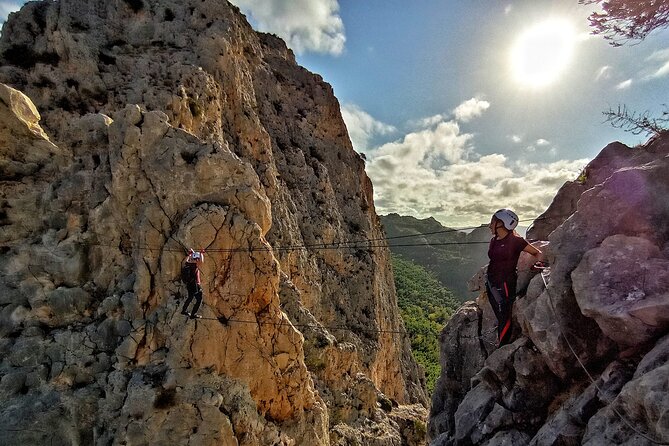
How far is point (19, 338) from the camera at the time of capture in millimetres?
11859

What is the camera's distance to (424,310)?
93125 mm

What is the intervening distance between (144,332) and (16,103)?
10377mm

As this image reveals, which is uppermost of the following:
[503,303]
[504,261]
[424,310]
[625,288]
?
[504,261]

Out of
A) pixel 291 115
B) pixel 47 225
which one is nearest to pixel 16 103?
pixel 47 225

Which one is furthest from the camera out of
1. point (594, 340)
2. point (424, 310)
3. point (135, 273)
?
point (424, 310)

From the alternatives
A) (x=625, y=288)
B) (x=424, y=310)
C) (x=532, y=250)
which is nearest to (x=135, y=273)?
(x=532, y=250)

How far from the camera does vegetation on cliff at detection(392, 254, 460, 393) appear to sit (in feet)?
221

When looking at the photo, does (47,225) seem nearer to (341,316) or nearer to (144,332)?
(144,332)

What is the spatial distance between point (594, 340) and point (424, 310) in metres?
92.5

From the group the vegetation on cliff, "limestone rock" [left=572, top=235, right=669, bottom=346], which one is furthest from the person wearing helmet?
the vegetation on cliff

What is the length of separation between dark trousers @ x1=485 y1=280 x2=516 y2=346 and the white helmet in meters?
1.10

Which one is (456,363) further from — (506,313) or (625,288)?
(625,288)

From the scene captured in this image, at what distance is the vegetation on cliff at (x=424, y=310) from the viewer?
6730 cm

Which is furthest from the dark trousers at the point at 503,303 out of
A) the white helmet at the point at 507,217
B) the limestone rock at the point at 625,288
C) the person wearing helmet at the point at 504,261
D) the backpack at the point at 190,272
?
the backpack at the point at 190,272
